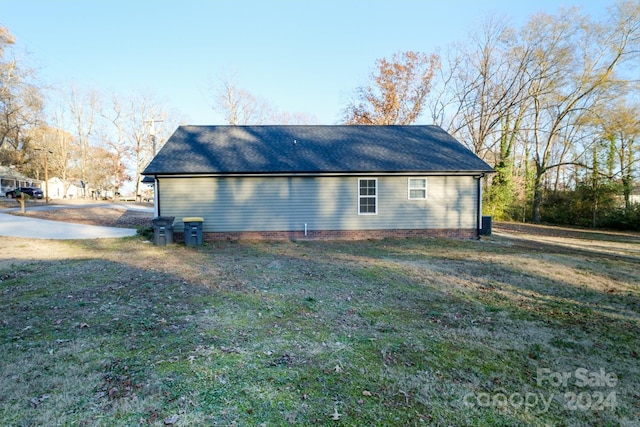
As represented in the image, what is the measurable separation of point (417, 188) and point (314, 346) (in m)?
10.4

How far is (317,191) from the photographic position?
1271 cm

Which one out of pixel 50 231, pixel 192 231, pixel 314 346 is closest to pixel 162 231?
pixel 192 231

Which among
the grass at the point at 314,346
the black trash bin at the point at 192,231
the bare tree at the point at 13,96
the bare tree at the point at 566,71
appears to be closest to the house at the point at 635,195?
the bare tree at the point at 566,71

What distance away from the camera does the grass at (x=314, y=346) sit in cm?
259

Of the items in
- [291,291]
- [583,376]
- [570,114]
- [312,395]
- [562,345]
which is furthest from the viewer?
[570,114]

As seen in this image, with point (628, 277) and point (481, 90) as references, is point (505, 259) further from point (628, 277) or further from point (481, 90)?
point (481, 90)

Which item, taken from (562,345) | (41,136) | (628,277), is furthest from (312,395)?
(41,136)

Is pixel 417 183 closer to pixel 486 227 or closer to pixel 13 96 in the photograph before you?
pixel 486 227

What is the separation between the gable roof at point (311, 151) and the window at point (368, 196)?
60cm

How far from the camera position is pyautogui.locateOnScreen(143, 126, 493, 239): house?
1221 centimetres

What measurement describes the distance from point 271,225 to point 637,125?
68.6 ft

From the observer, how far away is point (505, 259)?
9047mm

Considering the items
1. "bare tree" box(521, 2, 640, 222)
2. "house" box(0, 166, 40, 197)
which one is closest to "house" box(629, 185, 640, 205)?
"bare tree" box(521, 2, 640, 222)

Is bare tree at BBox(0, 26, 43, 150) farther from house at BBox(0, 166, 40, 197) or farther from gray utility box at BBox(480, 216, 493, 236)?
gray utility box at BBox(480, 216, 493, 236)
